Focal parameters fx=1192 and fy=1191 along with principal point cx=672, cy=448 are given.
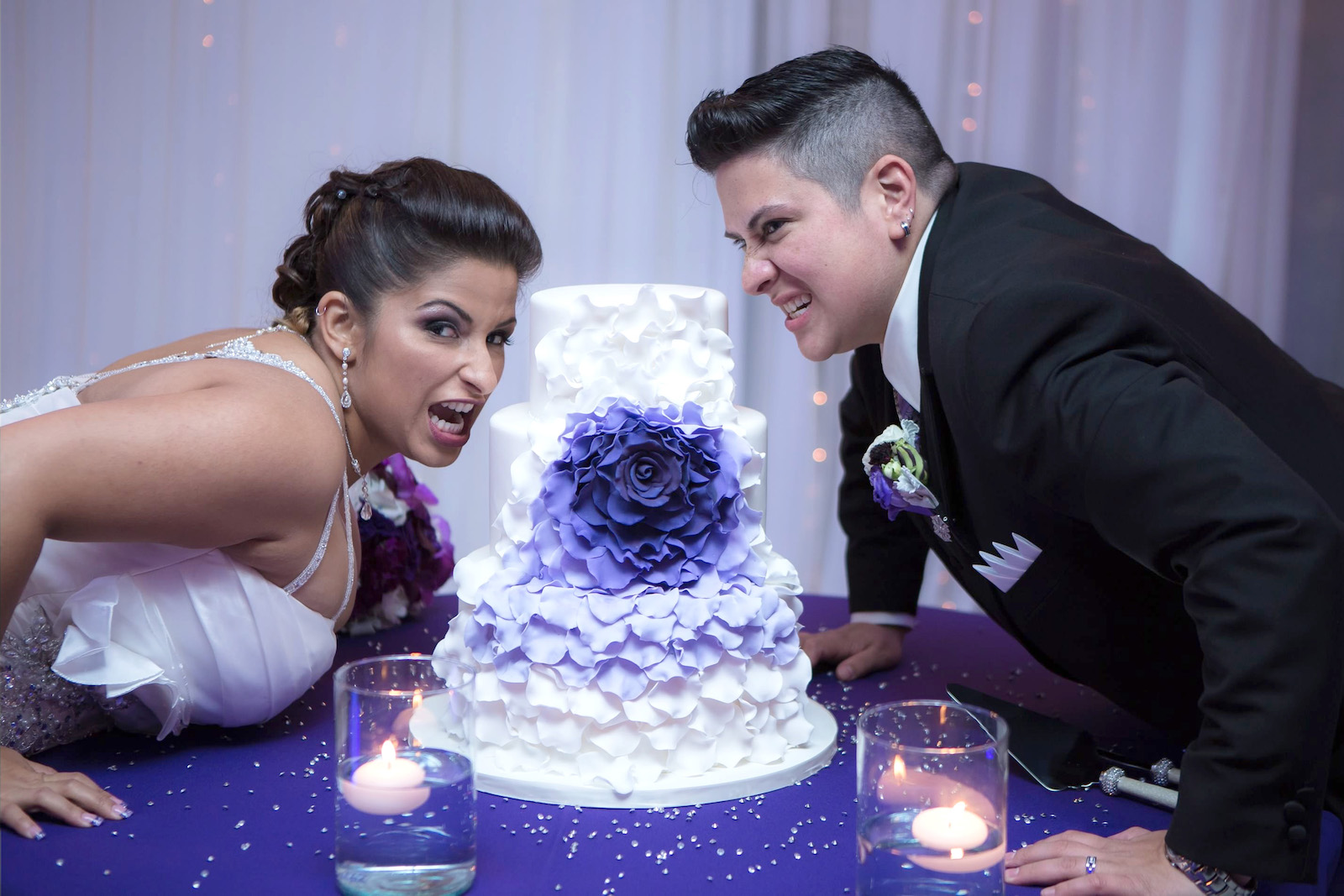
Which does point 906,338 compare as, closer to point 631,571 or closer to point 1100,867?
point 631,571

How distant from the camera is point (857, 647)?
2324 mm

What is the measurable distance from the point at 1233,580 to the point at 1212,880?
35 cm

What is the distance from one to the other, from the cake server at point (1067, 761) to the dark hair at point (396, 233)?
121 centimetres

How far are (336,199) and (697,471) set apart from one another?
100 centimetres

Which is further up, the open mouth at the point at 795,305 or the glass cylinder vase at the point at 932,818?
the open mouth at the point at 795,305

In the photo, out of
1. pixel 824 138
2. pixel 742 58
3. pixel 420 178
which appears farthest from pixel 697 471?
pixel 742 58

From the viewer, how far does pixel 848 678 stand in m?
2.23

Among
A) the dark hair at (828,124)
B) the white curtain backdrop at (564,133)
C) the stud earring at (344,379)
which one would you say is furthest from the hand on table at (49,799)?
the white curtain backdrop at (564,133)

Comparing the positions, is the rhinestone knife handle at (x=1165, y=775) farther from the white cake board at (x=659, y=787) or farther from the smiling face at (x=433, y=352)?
the smiling face at (x=433, y=352)

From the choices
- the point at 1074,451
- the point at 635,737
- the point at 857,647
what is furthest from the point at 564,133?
the point at 1074,451

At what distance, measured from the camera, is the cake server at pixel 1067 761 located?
1675 mm

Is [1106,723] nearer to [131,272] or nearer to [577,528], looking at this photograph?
[577,528]

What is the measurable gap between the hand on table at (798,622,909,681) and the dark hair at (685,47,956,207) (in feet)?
2.80

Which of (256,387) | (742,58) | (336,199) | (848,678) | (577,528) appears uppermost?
(742,58)
